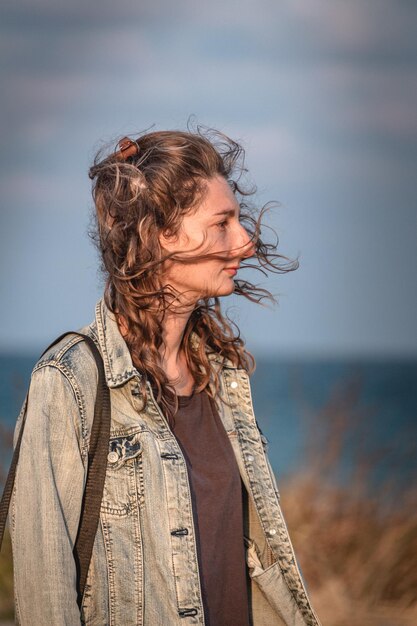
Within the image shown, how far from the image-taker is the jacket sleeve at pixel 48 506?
208cm

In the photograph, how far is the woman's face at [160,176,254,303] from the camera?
2.48 m

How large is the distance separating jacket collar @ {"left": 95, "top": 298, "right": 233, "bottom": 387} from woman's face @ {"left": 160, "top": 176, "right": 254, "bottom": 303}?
0.57 ft

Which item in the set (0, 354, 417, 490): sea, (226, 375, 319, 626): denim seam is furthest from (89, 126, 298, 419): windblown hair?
(0, 354, 417, 490): sea

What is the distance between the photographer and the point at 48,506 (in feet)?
Result: 6.89

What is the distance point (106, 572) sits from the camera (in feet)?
7.25

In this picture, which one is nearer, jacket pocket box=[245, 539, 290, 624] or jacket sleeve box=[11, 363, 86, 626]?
jacket sleeve box=[11, 363, 86, 626]

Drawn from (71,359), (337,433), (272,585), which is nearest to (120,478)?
(71,359)

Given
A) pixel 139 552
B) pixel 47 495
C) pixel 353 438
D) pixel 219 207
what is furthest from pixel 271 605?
pixel 353 438

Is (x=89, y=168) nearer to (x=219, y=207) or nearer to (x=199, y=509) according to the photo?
(x=219, y=207)

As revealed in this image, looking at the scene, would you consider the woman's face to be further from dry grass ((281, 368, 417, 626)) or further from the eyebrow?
dry grass ((281, 368, 417, 626))

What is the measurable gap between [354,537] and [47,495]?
2.98m

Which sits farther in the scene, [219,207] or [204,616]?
[219,207]

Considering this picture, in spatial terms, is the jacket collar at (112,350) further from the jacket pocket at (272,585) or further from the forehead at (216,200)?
the jacket pocket at (272,585)

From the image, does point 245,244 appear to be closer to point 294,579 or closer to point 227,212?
point 227,212
